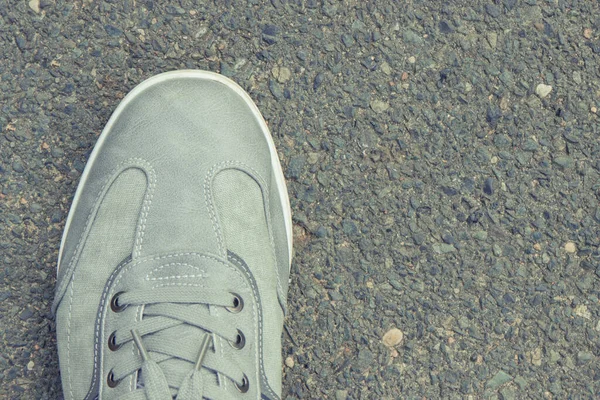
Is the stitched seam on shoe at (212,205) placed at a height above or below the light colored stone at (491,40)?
below

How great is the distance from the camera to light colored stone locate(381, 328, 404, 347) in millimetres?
2020

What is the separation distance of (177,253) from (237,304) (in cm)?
23

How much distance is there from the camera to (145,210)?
1856 mm

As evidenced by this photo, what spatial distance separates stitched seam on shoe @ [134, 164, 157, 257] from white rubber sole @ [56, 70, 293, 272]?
0.20 m

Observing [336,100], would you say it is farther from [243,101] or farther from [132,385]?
[132,385]

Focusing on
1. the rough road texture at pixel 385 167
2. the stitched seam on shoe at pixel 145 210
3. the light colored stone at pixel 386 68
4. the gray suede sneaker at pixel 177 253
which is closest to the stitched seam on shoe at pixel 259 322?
the gray suede sneaker at pixel 177 253

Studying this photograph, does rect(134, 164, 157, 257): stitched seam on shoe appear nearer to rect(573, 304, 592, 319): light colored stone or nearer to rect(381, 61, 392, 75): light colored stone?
rect(381, 61, 392, 75): light colored stone

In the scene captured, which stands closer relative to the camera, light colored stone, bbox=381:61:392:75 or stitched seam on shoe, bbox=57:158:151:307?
stitched seam on shoe, bbox=57:158:151:307

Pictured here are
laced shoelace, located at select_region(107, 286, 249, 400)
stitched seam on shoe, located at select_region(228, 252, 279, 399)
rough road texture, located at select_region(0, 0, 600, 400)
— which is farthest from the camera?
rough road texture, located at select_region(0, 0, 600, 400)

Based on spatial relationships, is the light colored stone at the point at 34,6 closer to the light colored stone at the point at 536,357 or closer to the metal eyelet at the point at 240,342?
the metal eyelet at the point at 240,342

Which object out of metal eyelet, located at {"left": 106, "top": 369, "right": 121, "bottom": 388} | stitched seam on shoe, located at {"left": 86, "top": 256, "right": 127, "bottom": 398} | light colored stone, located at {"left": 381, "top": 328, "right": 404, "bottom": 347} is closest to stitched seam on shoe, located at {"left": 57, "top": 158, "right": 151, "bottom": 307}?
stitched seam on shoe, located at {"left": 86, "top": 256, "right": 127, "bottom": 398}

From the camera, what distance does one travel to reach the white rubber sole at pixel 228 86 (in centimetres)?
194

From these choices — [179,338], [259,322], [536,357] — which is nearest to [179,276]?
[179,338]

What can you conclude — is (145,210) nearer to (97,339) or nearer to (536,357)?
(97,339)
